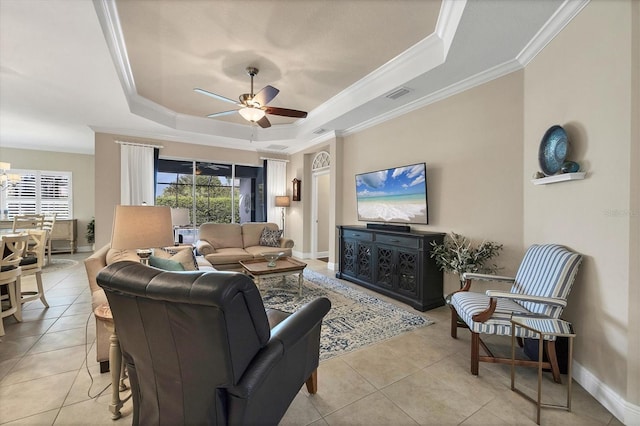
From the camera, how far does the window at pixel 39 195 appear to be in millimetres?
6805

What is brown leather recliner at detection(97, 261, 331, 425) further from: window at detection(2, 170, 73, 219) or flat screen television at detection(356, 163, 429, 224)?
window at detection(2, 170, 73, 219)

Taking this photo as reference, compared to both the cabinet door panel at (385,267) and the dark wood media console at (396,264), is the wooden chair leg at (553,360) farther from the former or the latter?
the cabinet door panel at (385,267)

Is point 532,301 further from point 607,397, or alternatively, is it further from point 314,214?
point 314,214

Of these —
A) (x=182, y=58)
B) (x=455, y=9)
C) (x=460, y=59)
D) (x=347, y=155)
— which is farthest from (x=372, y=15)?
(x=347, y=155)

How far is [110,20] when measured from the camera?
2.56 m

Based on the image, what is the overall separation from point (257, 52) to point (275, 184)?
4.13 m

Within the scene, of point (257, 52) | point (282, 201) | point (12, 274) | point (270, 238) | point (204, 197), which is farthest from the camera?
point (282, 201)

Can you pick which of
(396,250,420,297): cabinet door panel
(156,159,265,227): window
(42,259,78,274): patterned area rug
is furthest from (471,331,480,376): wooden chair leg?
(42,259,78,274): patterned area rug

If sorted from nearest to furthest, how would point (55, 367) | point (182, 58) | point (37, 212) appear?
point (55, 367), point (182, 58), point (37, 212)

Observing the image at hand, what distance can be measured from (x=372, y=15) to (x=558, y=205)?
7.75 ft

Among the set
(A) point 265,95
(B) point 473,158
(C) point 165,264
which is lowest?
(C) point 165,264

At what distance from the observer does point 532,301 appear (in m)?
1.94

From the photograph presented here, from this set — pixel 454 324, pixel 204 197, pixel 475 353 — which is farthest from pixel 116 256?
pixel 204 197

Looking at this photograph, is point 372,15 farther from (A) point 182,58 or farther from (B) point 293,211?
(B) point 293,211
